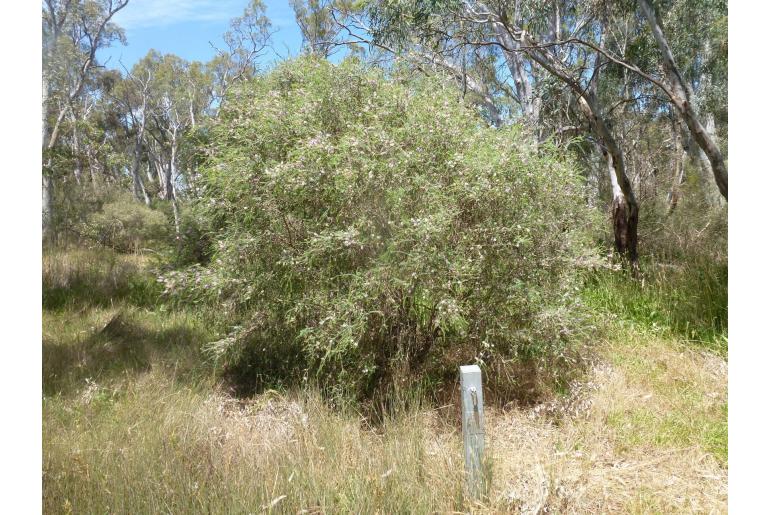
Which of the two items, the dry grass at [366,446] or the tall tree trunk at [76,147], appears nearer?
the dry grass at [366,446]

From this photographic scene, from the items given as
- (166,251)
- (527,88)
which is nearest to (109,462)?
(166,251)

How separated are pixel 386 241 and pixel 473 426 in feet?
4.56

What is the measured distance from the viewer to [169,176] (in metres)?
22.3

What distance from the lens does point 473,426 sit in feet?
8.57

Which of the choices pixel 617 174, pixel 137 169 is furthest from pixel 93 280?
pixel 137 169

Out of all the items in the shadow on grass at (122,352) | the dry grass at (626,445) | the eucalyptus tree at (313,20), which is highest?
the eucalyptus tree at (313,20)

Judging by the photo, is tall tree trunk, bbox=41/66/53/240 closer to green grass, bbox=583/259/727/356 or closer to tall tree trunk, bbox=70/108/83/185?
tall tree trunk, bbox=70/108/83/185

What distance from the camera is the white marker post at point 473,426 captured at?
2572 mm

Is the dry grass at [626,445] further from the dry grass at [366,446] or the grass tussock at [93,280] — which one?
the grass tussock at [93,280]

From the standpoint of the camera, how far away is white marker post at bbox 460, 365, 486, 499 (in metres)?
2.57

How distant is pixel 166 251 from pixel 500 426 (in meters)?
5.38

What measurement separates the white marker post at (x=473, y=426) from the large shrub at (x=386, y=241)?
79cm

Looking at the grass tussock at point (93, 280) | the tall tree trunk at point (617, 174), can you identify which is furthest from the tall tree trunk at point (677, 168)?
the grass tussock at point (93, 280)

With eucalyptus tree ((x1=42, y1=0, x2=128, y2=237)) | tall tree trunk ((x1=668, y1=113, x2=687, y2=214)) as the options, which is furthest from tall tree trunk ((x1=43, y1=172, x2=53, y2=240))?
tall tree trunk ((x1=668, y1=113, x2=687, y2=214))
